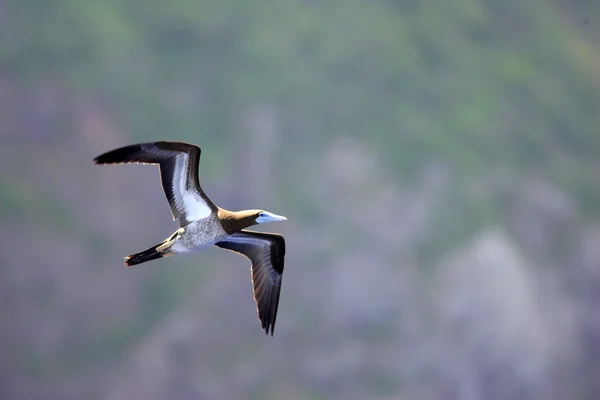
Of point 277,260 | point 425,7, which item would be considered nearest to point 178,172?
point 277,260

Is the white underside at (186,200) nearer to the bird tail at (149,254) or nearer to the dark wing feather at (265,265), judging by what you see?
the bird tail at (149,254)

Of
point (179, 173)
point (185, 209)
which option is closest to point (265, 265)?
point (185, 209)

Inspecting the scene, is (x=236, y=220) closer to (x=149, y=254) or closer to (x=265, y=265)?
(x=149, y=254)

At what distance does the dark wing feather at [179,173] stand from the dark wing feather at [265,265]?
55.7 inches

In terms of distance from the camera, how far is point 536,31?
40.2 m

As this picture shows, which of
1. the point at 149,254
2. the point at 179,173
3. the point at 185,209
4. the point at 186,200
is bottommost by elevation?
the point at 149,254

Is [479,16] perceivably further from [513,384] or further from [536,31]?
[513,384]

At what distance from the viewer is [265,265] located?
1573cm

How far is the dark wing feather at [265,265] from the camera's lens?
50.8ft

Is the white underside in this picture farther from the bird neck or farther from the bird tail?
the bird tail

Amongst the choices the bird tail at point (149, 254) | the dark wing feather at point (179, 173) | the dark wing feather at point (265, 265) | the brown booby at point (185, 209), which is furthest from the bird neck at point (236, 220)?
the dark wing feather at point (265, 265)

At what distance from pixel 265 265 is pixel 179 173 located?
104 inches

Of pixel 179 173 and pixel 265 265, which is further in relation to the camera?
pixel 265 265

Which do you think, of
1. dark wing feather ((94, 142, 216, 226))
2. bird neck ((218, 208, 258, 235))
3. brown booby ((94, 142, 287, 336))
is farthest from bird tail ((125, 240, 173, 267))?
bird neck ((218, 208, 258, 235))
